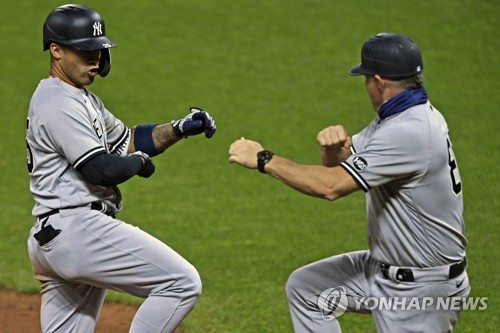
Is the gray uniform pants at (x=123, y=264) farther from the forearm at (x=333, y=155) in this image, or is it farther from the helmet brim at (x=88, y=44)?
the forearm at (x=333, y=155)

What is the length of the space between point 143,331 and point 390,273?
1.38 meters

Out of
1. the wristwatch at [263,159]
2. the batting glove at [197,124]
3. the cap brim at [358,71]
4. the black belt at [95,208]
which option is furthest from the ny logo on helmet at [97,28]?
the cap brim at [358,71]

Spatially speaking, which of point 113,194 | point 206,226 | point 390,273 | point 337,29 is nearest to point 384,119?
point 390,273

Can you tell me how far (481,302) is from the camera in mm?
7062

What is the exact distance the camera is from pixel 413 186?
190 inches

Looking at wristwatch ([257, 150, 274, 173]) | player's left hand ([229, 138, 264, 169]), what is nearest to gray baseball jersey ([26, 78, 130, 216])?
player's left hand ([229, 138, 264, 169])

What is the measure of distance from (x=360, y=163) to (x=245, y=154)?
2.15 ft

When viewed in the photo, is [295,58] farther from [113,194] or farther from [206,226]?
[113,194]

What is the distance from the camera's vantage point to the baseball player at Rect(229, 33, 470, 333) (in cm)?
477

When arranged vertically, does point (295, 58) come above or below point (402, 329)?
below

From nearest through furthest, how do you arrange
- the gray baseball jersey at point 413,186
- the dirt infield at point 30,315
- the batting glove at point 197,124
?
the gray baseball jersey at point 413,186 < the batting glove at point 197,124 < the dirt infield at point 30,315

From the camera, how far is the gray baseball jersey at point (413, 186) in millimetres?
4750

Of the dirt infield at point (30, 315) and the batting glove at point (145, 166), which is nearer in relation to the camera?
the batting glove at point (145, 166)

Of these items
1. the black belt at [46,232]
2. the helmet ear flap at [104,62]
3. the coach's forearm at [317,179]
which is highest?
the helmet ear flap at [104,62]
